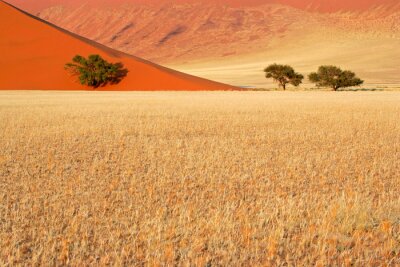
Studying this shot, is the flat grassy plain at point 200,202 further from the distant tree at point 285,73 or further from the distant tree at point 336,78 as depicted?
the distant tree at point 285,73

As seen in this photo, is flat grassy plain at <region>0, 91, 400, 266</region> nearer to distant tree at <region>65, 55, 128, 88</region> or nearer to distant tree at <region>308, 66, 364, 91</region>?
distant tree at <region>65, 55, 128, 88</region>

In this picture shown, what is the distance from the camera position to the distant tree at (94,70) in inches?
2414

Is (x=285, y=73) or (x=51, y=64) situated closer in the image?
(x=51, y=64)

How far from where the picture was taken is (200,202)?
7.04m

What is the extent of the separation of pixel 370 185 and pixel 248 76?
390 ft

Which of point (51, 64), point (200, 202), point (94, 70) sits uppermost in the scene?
point (51, 64)

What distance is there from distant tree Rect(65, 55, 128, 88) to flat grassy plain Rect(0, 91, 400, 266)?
160ft

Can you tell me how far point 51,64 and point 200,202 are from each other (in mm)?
66094

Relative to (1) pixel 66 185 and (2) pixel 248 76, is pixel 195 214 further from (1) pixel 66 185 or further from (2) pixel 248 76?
(2) pixel 248 76

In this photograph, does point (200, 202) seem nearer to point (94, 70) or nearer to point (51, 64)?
point (94, 70)

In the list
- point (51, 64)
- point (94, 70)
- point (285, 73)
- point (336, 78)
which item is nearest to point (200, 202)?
point (94, 70)

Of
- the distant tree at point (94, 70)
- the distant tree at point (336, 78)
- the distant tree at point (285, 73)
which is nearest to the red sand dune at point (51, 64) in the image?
the distant tree at point (94, 70)

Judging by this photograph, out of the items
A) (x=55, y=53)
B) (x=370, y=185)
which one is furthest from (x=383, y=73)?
(x=370, y=185)

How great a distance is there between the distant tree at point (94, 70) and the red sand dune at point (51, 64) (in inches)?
57.6
